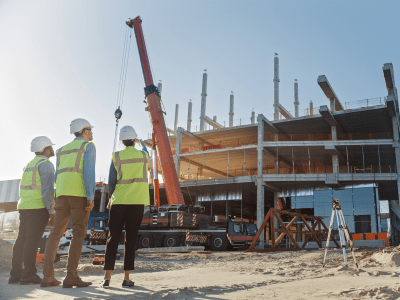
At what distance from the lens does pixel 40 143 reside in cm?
458

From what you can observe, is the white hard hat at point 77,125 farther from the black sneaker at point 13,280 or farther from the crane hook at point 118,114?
the crane hook at point 118,114

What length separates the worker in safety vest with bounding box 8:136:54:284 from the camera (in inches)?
156

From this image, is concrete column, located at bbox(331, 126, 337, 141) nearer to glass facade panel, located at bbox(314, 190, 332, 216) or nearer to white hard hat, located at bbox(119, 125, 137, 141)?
glass facade panel, located at bbox(314, 190, 332, 216)

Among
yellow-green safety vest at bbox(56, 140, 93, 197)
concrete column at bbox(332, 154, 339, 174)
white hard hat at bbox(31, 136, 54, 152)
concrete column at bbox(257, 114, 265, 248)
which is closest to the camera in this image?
yellow-green safety vest at bbox(56, 140, 93, 197)

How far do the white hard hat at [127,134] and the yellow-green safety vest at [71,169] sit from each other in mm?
419

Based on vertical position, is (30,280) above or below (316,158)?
below

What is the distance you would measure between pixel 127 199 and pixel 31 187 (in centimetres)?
A: 135

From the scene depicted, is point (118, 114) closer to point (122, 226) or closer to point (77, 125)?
point (77, 125)

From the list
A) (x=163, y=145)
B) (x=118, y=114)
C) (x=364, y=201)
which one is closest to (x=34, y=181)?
(x=118, y=114)

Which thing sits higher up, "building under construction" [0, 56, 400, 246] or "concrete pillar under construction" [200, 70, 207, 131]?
"concrete pillar under construction" [200, 70, 207, 131]

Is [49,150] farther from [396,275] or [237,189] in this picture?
[237,189]

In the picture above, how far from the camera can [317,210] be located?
29.7 metres

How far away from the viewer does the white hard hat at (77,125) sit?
Answer: 4262 mm

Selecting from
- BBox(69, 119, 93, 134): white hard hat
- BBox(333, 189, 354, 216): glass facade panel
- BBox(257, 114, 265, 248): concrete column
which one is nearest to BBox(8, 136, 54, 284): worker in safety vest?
BBox(69, 119, 93, 134): white hard hat
